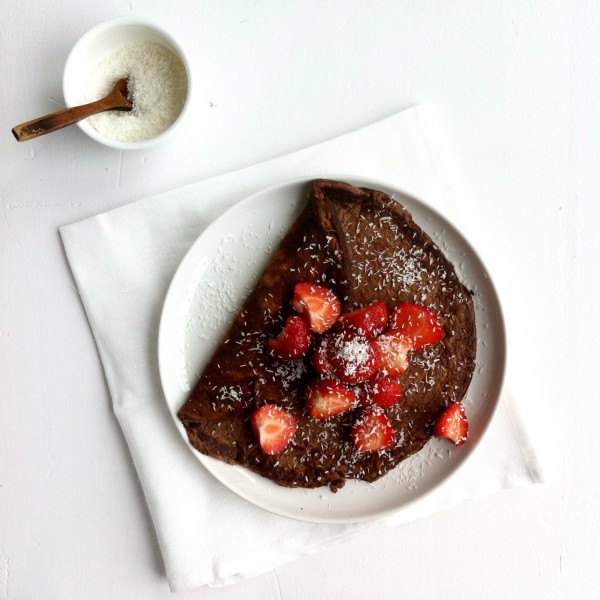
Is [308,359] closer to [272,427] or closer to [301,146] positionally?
[272,427]

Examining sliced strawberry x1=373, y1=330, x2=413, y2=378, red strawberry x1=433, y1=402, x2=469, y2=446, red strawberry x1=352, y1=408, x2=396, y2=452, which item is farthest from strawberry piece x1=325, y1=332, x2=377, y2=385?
red strawberry x1=433, y1=402, x2=469, y2=446

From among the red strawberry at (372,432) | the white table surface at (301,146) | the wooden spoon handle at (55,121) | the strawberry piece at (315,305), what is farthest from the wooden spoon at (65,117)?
the red strawberry at (372,432)

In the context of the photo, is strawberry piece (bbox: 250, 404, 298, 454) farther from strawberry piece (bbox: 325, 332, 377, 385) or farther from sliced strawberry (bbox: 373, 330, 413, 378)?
sliced strawberry (bbox: 373, 330, 413, 378)

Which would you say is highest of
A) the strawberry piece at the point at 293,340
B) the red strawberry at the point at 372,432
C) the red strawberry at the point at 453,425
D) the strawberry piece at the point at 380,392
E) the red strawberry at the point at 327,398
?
the strawberry piece at the point at 293,340

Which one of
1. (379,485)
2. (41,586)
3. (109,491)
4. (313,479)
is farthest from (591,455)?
(41,586)

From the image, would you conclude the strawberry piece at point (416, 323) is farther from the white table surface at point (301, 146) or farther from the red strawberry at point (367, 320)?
the white table surface at point (301, 146)

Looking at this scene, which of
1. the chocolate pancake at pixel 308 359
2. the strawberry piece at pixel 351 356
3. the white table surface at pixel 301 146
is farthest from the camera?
the white table surface at pixel 301 146
